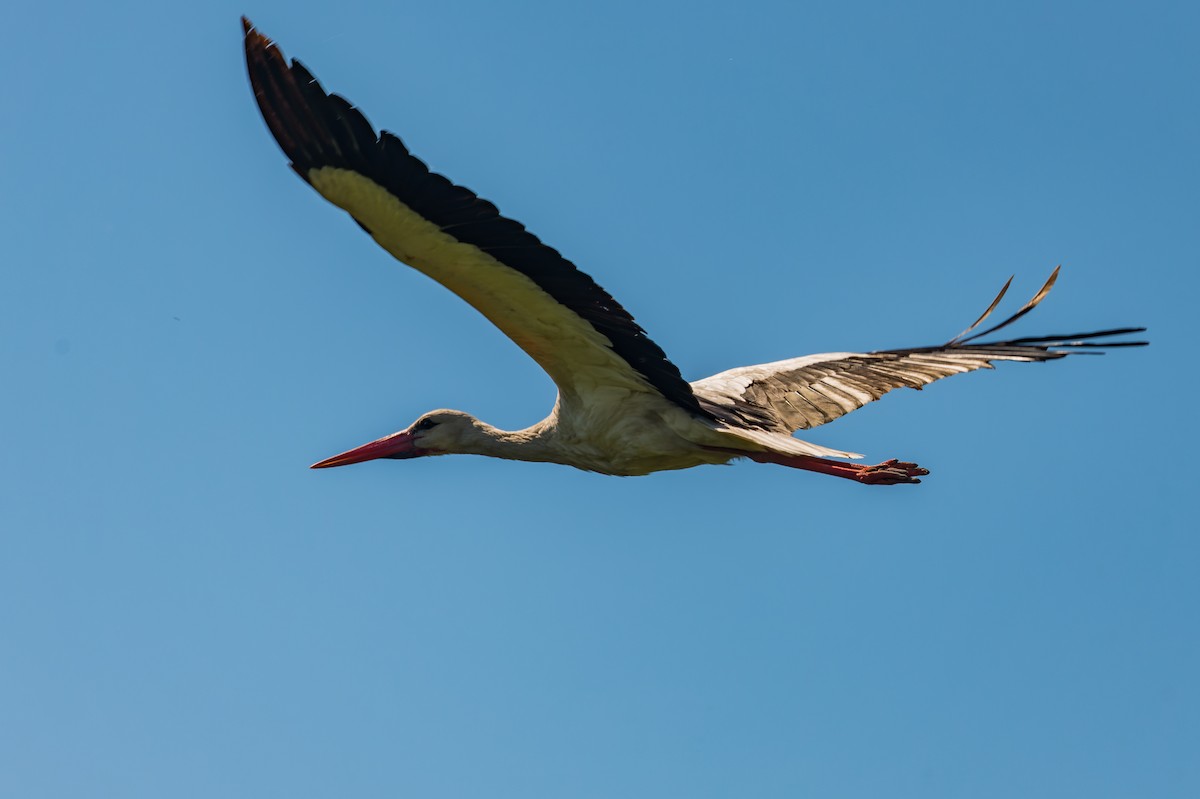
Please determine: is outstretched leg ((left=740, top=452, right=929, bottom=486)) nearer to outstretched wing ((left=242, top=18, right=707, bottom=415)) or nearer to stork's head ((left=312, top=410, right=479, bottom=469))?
outstretched wing ((left=242, top=18, right=707, bottom=415))

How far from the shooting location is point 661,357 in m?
8.93

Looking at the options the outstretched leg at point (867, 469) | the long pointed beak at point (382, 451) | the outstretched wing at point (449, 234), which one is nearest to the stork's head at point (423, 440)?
the long pointed beak at point (382, 451)

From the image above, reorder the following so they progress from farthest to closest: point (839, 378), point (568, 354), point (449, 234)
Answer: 1. point (839, 378)
2. point (568, 354)
3. point (449, 234)

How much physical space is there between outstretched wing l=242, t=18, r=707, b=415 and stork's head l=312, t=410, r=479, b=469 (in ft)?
5.44

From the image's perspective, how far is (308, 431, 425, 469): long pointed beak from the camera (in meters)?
11.2

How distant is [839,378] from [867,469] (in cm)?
118

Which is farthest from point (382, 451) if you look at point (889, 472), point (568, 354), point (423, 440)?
point (889, 472)

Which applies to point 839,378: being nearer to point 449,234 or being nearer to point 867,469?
point 867,469

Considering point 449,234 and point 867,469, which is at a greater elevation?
point 449,234

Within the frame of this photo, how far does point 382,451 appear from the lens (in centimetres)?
1139

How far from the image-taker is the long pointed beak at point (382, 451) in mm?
11219

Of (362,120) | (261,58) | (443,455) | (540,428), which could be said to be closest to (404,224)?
(362,120)

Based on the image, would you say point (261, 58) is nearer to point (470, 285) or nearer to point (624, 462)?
point (470, 285)

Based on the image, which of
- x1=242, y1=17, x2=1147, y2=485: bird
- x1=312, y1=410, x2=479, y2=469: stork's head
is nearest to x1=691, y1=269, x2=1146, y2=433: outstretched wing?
x1=242, y1=17, x2=1147, y2=485: bird
